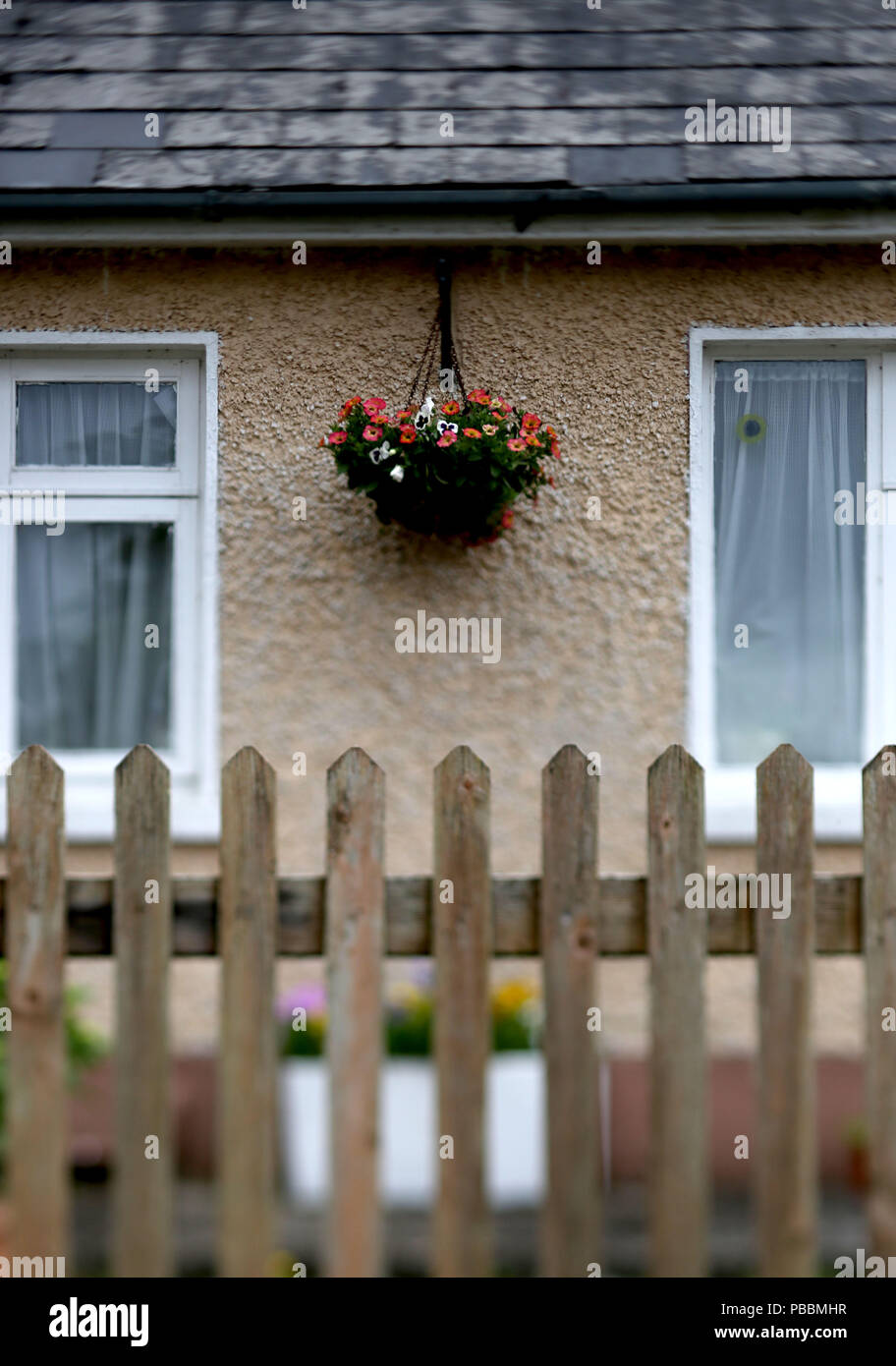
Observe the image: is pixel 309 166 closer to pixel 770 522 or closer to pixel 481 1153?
pixel 770 522

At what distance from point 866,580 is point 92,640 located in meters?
2.85

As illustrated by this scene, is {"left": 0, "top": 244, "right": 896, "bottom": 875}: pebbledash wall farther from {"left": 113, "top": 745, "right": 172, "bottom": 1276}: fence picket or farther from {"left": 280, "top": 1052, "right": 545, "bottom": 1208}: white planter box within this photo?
{"left": 113, "top": 745, "right": 172, "bottom": 1276}: fence picket

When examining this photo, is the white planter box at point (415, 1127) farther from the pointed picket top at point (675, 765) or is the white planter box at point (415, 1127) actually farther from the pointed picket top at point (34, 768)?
the pointed picket top at point (34, 768)

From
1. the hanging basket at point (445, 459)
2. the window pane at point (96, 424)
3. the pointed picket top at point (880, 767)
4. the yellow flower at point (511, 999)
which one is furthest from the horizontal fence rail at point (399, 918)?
the window pane at point (96, 424)

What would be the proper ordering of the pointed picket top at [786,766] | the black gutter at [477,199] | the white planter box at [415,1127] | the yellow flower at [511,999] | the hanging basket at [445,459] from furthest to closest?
the black gutter at [477,199] → the hanging basket at [445,459] → the yellow flower at [511,999] → the white planter box at [415,1127] → the pointed picket top at [786,766]

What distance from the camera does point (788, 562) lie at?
4.91 m

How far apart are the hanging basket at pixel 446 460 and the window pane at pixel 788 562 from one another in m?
0.83

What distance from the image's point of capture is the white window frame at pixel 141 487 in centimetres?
475

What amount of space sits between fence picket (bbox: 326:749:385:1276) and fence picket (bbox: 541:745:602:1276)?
13.3 inches

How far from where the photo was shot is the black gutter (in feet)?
14.5

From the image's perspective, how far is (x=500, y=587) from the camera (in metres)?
4.70

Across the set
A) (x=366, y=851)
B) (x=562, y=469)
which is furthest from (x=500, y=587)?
(x=366, y=851)

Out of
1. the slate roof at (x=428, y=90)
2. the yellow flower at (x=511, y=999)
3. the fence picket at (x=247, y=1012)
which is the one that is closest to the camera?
the fence picket at (x=247, y=1012)
